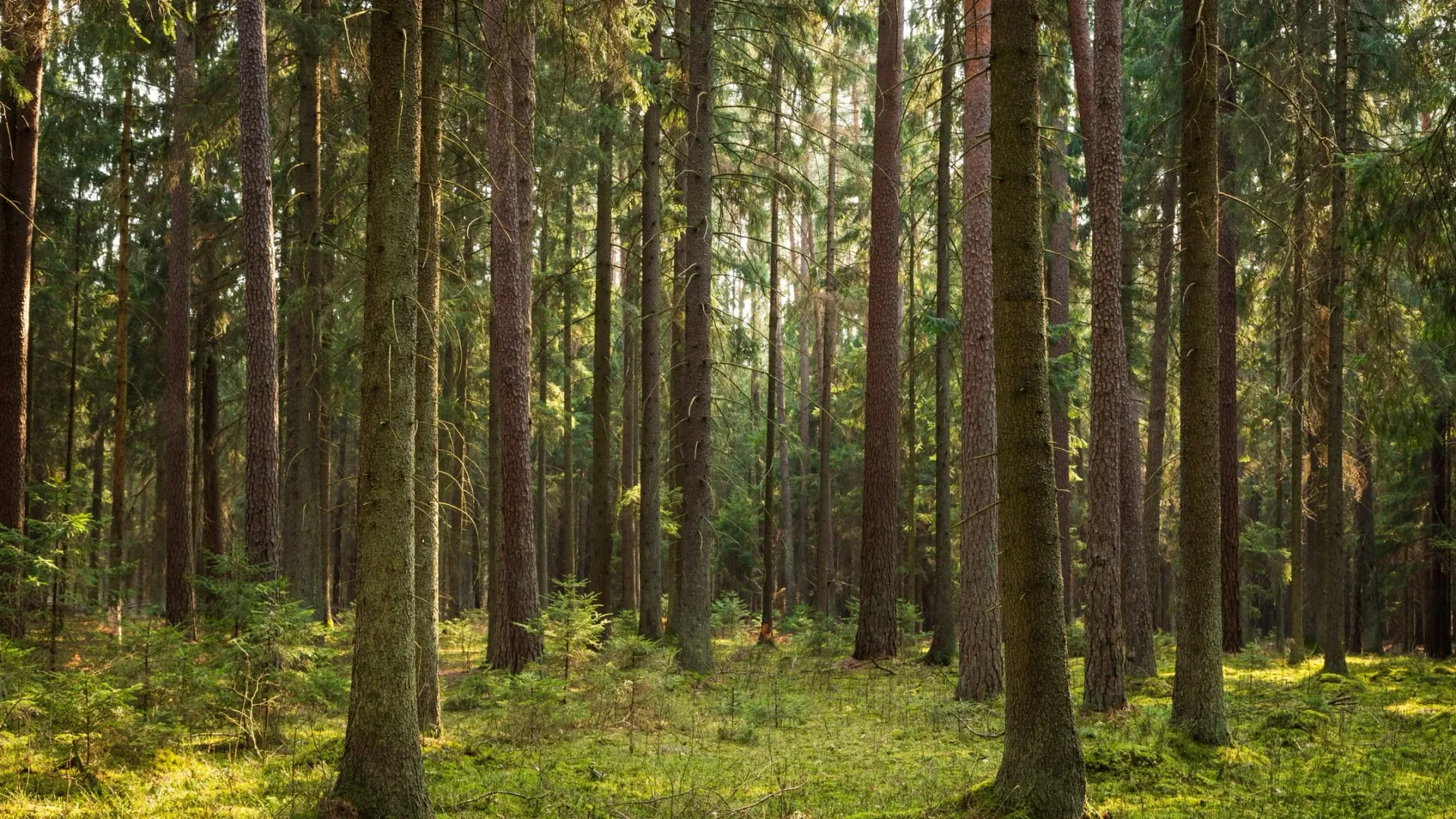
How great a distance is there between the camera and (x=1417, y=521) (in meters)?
23.0

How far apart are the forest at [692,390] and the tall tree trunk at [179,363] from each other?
81 mm

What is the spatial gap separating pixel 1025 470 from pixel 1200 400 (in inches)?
146

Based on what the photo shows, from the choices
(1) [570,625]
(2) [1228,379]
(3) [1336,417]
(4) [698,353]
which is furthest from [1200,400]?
(2) [1228,379]

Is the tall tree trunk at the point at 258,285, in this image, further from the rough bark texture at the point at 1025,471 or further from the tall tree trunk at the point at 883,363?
the rough bark texture at the point at 1025,471

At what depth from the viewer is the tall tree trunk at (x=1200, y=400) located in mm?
8117

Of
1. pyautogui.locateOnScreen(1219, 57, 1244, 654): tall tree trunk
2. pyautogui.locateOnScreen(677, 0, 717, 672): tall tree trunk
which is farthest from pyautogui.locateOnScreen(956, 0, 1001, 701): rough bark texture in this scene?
pyautogui.locateOnScreen(1219, 57, 1244, 654): tall tree trunk

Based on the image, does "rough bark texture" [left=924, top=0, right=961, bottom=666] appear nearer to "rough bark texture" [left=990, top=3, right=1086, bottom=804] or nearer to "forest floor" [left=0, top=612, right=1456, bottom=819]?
"forest floor" [left=0, top=612, right=1456, bottom=819]

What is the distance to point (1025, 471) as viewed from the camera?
18.0 feet

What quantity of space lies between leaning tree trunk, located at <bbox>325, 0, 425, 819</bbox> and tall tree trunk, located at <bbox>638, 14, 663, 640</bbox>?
827 centimetres

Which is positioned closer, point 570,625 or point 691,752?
point 691,752

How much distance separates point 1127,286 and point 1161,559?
41.3 feet

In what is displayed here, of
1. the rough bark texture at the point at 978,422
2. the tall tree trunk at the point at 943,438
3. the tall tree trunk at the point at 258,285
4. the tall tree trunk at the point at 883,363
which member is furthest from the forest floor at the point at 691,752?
the tall tree trunk at the point at 943,438

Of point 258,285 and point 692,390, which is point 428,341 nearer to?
point 258,285

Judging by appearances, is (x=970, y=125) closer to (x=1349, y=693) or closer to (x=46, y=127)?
(x=1349, y=693)
